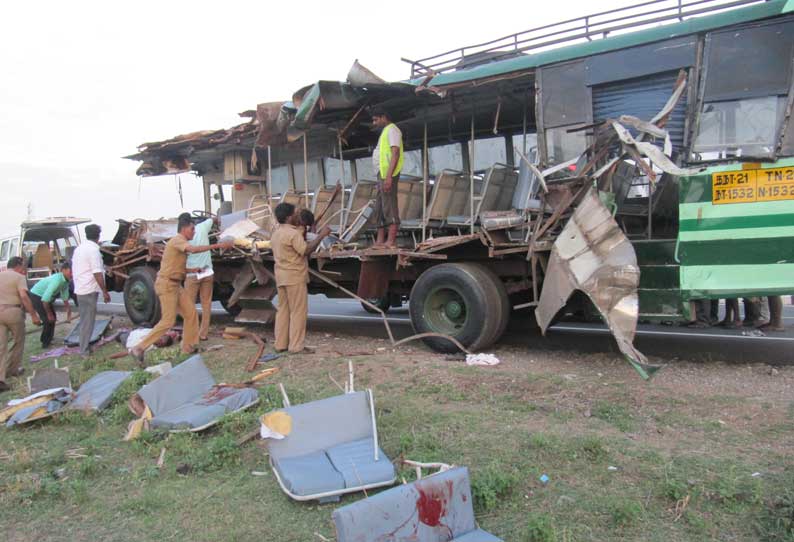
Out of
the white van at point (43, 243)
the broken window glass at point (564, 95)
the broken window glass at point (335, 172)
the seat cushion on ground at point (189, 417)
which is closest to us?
the seat cushion on ground at point (189, 417)

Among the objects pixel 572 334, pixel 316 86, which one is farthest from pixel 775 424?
pixel 316 86

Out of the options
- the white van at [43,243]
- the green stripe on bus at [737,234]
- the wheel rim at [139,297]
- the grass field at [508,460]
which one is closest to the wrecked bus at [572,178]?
the green stripe on bus at [737,234]

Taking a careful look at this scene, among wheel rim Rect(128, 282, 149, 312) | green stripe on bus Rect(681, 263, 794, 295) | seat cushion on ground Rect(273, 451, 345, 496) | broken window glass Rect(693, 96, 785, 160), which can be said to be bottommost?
seat cushion on ground Rect(273, 451, 345, 496)

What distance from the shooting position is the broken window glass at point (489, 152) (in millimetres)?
8578

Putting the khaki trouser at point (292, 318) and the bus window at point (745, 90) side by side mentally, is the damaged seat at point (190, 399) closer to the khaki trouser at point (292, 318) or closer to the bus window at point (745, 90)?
the khaki trouser at point (292, 318)

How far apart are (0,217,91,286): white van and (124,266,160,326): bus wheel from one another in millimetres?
7645

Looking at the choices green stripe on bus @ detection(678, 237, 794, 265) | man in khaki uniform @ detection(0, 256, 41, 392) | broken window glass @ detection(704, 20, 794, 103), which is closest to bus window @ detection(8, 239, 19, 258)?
man in khaki uniform @ detection(0, 256, 41, 392)

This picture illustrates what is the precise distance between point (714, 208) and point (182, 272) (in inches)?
239

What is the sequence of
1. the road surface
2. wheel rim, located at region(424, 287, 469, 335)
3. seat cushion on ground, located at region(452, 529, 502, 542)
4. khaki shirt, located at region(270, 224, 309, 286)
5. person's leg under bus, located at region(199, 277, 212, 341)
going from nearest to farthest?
seat cushion on ground, located at region(452, 529, 502, 542) < the road surface < wheel rim, located at region(424, 287, 469, 335) < khaki shirt, located at region(270, 224, 309, 286) < person's leg under bus, located at region(199, 277, 212, 341)

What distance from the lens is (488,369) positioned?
6043 millimetres

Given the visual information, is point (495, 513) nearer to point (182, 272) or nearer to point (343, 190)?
point (182, 272)

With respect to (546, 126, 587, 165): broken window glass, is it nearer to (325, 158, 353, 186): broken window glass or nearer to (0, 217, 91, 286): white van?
(325, 158, 353, 186): broken window glass

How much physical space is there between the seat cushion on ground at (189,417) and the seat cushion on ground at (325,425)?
125 cm

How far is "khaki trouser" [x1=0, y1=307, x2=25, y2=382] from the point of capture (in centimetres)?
745
